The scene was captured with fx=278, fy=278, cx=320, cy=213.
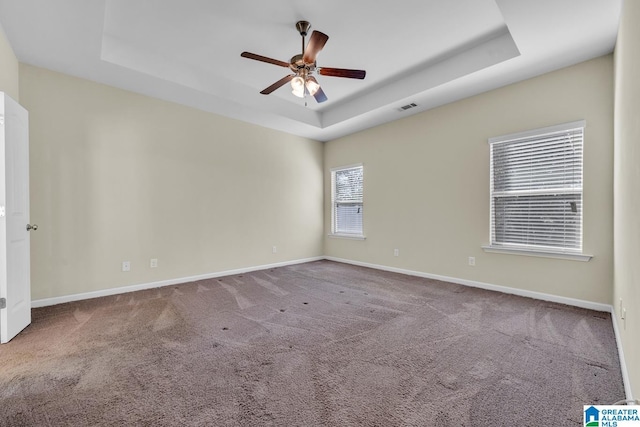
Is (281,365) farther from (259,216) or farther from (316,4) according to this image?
(259,216)

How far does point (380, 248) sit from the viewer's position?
507 centimetres

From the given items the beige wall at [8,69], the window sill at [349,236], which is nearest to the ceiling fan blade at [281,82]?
the beige wall at [8,69]

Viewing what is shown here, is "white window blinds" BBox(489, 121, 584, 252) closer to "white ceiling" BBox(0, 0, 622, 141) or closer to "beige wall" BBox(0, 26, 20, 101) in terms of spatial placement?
"white ceiling" BBox(0, 0, 622, 141)

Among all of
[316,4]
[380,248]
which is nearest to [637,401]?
[316,4]

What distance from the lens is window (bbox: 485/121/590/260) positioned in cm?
306

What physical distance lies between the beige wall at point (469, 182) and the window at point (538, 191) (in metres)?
0.09

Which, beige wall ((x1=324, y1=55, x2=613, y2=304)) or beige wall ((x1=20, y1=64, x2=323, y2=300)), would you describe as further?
beige wall ((x1=20, y1=64, x2=323, y2=300))

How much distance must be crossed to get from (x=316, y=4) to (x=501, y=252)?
11.6 ft

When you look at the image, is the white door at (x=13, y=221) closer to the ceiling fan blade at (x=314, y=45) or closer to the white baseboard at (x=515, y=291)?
the ceiling fan blade at (x=314, y=45)

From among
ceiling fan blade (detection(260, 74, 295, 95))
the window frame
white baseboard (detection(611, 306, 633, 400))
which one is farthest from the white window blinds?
ceiling fan blade (detection(260, 74, 295, 95))

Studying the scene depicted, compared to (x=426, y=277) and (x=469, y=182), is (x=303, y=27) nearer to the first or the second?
(x=469, y=182)

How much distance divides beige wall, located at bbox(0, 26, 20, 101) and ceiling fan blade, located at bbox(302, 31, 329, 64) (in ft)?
8.86

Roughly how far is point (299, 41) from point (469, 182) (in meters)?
2.85

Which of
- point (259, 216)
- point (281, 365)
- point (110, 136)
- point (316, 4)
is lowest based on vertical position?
point (281, 365)
